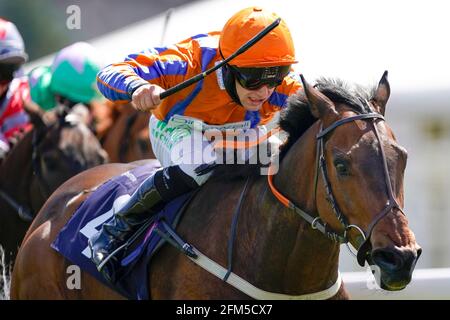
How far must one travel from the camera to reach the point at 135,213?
441 centimetres

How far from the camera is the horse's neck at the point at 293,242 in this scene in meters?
3.89

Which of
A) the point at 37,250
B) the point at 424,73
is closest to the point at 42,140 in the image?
the point at 37,250

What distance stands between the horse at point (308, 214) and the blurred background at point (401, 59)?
8.68 feet

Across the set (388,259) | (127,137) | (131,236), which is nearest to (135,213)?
(131,236)

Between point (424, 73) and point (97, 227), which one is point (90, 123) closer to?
point (424, 73)

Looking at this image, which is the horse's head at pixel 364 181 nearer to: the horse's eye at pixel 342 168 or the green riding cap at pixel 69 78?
the horse's eye at pixel 342 168

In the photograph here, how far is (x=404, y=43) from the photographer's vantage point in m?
8.02

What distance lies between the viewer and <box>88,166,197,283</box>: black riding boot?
4316 millimetres

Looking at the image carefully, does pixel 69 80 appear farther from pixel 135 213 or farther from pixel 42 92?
pixel 135 213

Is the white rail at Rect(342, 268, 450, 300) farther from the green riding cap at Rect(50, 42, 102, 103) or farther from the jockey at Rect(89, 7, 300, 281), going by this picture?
the green riding cap at Rect(50, 42, 102, 103)

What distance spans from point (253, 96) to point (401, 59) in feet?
12.6

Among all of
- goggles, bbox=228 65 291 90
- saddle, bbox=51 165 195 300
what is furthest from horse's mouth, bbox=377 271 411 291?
goggles, bbox=228 65 291 90

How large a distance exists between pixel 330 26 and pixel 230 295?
5292 millimetres

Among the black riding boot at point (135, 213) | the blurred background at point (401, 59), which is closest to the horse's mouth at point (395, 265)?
the black riding boot at point (135, 213)
